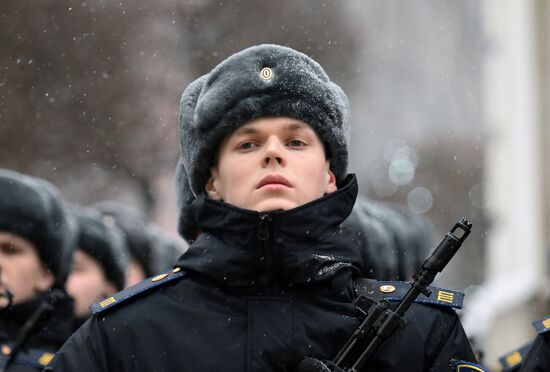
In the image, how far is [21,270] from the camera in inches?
299

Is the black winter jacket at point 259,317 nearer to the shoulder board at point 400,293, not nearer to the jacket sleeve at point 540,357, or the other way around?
the shoulder board at point 400,293

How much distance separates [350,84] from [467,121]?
11.8 metres

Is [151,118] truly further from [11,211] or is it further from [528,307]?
[528,307]

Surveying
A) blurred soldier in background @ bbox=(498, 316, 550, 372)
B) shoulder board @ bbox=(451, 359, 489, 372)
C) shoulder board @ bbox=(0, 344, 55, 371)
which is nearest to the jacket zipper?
shoulder board @ bbox=(451, 359, 489, 372)

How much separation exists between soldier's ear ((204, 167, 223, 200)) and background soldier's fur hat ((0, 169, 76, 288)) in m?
2.37

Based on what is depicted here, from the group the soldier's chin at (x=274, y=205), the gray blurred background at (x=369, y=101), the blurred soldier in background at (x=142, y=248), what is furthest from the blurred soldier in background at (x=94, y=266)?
the gray blurred background at (x=369, y=101)

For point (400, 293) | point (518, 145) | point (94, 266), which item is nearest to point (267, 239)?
point (400, 293)

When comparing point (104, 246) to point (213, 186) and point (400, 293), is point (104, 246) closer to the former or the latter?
point (213, 186)

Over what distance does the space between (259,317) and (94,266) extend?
4253mm

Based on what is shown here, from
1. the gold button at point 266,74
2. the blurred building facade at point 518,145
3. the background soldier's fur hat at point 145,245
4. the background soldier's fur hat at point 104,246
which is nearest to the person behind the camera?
the gold button at point 266,74

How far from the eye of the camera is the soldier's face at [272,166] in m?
5.32

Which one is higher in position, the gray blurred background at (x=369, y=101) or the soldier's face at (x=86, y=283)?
the gray blurred background at (x=369, y=101)

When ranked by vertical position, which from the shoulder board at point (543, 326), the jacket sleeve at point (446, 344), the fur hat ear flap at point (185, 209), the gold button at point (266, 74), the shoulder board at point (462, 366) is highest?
the fur hat ear flap at point (185, 209)

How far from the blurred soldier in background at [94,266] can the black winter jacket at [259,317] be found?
316cm
